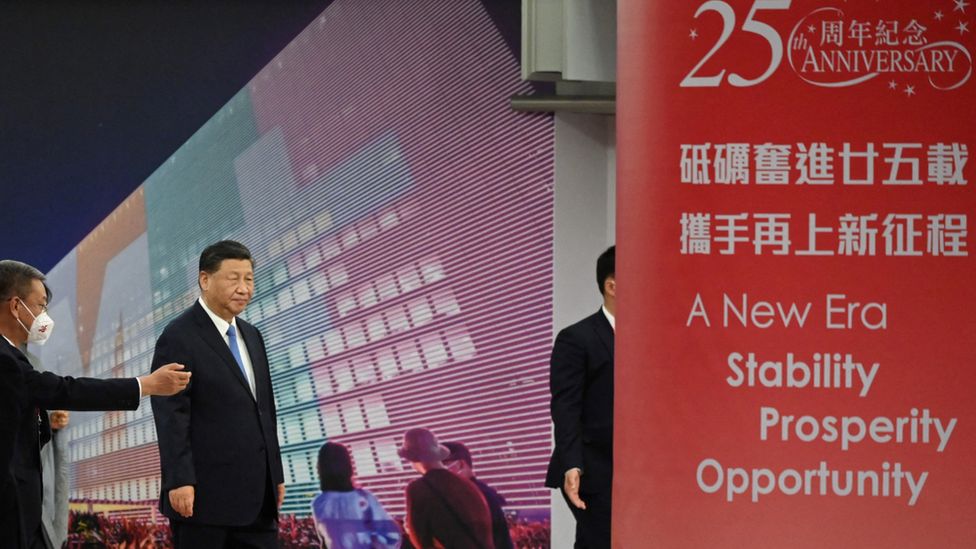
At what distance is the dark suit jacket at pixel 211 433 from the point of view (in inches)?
145

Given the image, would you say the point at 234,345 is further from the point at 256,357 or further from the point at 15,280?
the point at 15,280

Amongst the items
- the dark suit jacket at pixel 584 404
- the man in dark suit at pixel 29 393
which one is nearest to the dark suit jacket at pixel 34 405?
the man in dark suit at pixel 29 393

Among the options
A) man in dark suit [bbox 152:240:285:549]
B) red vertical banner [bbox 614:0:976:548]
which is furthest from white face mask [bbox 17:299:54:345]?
red vertical banner [bbox 614:0:976:548]

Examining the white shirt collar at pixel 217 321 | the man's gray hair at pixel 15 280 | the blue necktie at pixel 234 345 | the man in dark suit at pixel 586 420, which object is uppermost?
the man's gray hair at pixel 15 280

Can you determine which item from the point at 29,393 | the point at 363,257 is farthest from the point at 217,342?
the point at 363,257

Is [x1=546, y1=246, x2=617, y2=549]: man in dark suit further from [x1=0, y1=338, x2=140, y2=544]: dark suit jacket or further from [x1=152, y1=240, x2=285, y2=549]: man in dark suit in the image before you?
[x1=0, y1=338, x2=140, y2=544]: dark suit jacket

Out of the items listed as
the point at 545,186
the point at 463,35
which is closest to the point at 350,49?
the point at 463,35

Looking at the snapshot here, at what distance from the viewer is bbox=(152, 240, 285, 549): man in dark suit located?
3.68 meters

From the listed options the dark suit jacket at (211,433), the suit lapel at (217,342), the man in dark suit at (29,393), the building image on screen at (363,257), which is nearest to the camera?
the man in dark suit at (29,393)

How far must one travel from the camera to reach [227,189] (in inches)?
231

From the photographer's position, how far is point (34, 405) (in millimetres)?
3377

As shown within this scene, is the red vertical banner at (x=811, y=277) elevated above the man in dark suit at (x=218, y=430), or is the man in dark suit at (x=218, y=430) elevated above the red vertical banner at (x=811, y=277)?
the red vertical banner at (x=811, y=277)

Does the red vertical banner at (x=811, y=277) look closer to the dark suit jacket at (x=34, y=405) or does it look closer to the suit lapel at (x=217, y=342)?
the dark suit jacket at (x=34, y=405)

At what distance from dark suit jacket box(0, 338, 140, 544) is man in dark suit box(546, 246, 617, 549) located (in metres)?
1.27
